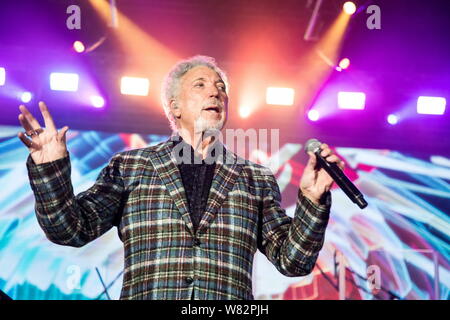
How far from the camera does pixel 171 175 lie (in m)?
1.92

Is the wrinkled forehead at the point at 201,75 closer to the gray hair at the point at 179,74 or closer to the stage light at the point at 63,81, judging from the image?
the gray hair at the point at 179,74

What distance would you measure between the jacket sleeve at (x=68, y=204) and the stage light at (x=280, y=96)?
384 centimetres

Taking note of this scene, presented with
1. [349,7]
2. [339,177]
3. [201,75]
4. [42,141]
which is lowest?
[339,177]

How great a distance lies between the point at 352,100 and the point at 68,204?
4.39 meters

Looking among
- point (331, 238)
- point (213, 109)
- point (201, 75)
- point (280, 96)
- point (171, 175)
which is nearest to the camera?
point (171, 175)

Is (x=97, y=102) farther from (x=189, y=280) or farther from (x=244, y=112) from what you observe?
(x=189, y=280)

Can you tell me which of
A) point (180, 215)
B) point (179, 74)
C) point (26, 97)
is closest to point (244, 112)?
point (26, 97)

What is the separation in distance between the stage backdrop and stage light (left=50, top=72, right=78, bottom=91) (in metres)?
0.50

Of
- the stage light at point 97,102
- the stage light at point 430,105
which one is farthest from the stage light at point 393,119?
the stage light at point 97,102

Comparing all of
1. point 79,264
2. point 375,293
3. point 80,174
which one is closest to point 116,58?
point 80,174

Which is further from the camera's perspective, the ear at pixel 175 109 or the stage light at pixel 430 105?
the stage light at pixel 430 105

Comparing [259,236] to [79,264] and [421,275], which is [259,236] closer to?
[79,264]

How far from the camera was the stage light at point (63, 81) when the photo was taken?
543 cm

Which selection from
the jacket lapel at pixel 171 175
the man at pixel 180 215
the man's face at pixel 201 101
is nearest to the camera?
the man at pixel 180 215
